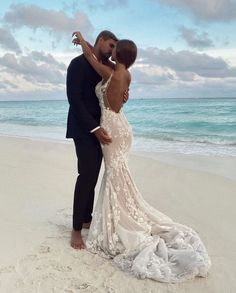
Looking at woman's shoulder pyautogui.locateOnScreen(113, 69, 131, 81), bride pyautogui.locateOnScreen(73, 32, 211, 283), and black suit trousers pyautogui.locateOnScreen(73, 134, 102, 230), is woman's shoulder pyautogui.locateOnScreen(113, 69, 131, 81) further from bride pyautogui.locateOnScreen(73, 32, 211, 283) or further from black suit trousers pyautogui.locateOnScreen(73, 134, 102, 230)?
black suit trousers pyautogui.locateOnScreen(73, 134, 102, 230)

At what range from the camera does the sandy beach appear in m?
3.20

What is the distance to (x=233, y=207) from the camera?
527 centimetres

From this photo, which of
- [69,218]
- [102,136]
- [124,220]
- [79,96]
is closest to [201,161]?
[69,218]

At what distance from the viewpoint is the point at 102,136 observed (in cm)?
370

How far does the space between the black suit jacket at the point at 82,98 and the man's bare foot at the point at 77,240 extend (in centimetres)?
90

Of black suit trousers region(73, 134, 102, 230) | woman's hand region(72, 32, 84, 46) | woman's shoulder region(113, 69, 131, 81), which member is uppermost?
woman's hand region(72, 32, 84, 46)

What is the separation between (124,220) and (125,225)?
0.04 metres

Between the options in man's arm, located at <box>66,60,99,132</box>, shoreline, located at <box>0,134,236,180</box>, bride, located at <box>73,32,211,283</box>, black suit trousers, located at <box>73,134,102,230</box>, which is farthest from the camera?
shoreline, located at <box>0,134,236,180</box>

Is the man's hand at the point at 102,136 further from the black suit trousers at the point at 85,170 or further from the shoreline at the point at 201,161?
the shoreline at the point at 201,161

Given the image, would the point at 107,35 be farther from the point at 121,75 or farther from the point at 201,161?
the point at 201,161

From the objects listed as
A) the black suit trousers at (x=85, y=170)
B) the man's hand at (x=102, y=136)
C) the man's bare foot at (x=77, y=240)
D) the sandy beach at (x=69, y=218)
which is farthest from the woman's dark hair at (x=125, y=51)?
the sandy beach at (x=69, y=218)

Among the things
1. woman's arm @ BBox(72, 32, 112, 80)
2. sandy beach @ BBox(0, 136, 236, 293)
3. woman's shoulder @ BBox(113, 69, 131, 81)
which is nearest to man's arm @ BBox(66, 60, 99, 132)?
woman's arm @ BBox(72, 32, 112, 80)

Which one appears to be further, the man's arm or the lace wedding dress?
the man's arm

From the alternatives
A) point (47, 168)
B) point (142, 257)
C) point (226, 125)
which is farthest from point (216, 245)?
point (226, 125)
